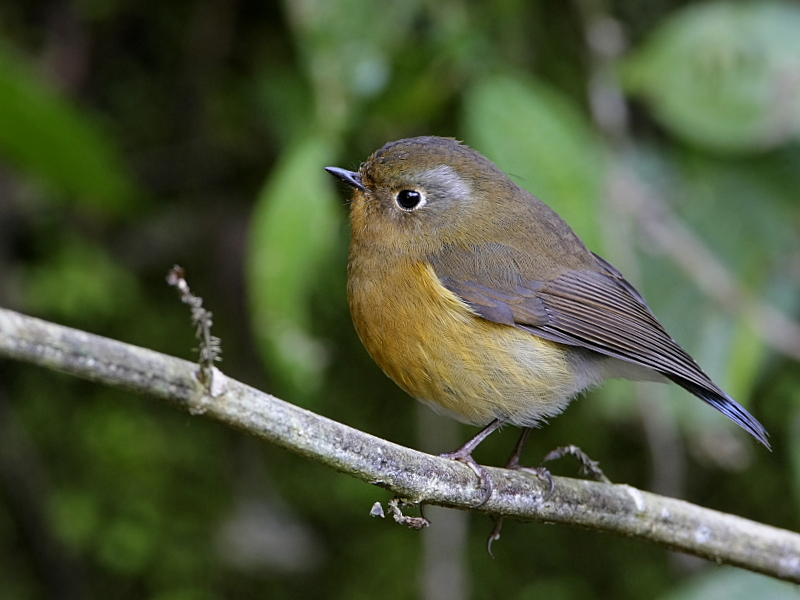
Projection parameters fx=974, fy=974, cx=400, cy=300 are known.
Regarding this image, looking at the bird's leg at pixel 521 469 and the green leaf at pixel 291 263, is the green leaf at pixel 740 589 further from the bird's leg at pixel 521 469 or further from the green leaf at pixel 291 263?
the green leaf at pixel 291 263

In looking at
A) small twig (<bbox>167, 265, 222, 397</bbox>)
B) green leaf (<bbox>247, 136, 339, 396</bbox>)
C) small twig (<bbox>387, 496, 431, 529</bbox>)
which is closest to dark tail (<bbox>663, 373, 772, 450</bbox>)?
small twig (<bbox>387, 496, 431, 529</bbox>)

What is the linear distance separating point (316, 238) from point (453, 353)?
757 mm

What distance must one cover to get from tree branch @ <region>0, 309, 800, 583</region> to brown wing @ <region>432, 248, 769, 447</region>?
32 centimetres

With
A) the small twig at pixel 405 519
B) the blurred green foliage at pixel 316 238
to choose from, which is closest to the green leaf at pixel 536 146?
the blurred green foliage at pixel 316 238

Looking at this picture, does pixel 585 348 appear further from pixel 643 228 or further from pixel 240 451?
pixel 240 451

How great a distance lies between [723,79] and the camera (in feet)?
12.8

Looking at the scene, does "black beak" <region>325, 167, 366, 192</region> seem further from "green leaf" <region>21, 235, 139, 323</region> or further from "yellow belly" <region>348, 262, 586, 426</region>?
"green leaf" <region>21, 235, 139, 323</region>

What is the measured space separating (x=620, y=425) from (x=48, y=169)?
110 inches

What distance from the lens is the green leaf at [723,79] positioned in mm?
3883

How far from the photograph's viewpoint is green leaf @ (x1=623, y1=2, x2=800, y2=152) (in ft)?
12.7

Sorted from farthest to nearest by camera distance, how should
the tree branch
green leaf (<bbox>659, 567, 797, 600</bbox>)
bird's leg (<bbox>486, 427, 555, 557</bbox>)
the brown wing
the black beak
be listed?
1. green leaf (<bbox>659, 567, 797, 600</bbox>)
2. the black beak
3. the brown wing
4. bird's leg (<bbox>486, 427, 555, 557</bbox>)
5. the tree branch

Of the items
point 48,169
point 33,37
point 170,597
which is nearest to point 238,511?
point 170,597

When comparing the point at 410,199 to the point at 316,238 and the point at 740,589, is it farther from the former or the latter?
the point at 740,589

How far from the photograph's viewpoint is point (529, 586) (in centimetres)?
525
